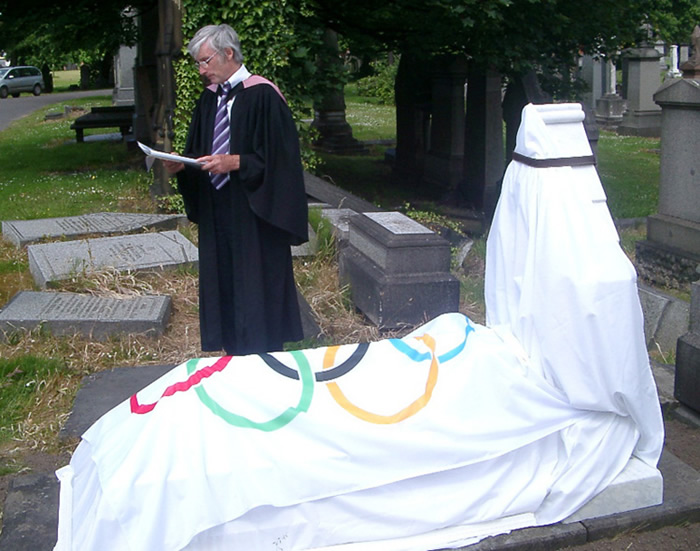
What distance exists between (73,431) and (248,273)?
1.14 metres

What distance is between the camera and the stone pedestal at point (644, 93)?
1861 cm

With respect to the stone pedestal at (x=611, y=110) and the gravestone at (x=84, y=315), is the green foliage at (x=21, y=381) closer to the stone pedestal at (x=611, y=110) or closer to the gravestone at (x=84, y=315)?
the gravestone at (x=84, y=315)

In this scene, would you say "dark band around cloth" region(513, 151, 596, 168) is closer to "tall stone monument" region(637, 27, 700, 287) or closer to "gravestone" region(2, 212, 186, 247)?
"tall stone monument" region(637, 27, 700, 287)

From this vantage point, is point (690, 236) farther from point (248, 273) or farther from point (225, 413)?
point (225, 413)

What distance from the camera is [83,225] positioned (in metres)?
7.70

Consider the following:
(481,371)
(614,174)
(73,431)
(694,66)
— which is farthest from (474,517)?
(614,174)

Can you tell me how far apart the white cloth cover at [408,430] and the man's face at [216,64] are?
1.57 meters

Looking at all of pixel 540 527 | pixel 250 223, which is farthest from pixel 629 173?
pixel 540 527

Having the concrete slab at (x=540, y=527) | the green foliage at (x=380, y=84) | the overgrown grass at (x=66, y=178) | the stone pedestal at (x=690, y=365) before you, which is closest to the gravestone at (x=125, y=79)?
the overgrown grass at (x=66, y=178)

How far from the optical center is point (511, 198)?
3098 millimetres

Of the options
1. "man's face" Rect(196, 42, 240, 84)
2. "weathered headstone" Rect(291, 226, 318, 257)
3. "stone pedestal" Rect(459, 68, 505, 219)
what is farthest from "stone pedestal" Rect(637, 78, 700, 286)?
"man's face" Rect(196, 42, 240, 84)

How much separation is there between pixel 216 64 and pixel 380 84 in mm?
29056

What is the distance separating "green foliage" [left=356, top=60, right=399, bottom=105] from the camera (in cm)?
3111

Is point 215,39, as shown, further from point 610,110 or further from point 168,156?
point 610,110
